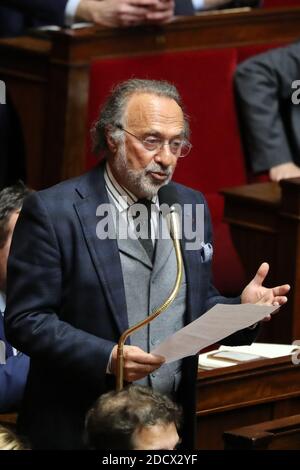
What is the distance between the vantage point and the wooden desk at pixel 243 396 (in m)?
1.91

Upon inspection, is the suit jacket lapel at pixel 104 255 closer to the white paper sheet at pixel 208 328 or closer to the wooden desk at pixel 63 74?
the white paper sheet at pixel 208 328

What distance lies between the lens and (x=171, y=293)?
159cm

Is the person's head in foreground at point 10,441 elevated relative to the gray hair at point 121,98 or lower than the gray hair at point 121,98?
lower

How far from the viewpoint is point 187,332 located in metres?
1.47

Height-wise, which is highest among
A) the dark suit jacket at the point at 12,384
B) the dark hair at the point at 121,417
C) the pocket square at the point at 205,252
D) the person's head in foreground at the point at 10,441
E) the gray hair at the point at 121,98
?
the gray hair at the point at 121,98

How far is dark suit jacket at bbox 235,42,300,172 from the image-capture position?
2900 millimetres

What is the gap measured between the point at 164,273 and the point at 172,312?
51 mm

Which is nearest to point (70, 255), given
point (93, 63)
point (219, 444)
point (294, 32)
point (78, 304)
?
point (78, 304)

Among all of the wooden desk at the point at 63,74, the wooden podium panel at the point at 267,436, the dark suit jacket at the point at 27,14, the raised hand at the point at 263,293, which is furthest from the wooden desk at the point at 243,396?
the dark suit jacket at the point at 27,14

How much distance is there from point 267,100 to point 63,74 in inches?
20.3

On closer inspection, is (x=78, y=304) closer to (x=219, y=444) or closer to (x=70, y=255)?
(x=70, y=255)

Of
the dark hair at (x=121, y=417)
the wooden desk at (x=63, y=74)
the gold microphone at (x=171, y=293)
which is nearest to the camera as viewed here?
the dark hair at (x=121, y=417)

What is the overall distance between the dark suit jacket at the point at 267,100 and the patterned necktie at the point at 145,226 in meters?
1.29

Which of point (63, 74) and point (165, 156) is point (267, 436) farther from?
point (63, 74)
